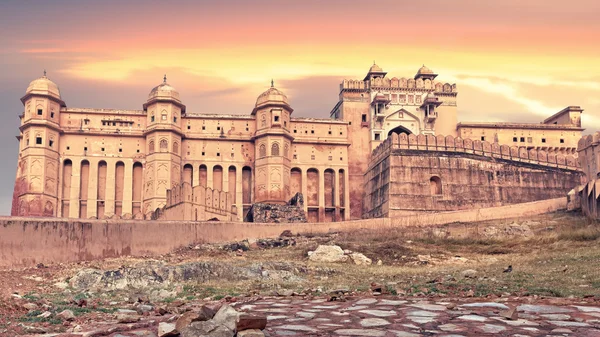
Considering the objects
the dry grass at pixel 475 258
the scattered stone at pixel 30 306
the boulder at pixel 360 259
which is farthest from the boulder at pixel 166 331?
the boulder at pixel 360 259

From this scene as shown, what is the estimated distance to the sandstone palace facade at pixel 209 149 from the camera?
179ft

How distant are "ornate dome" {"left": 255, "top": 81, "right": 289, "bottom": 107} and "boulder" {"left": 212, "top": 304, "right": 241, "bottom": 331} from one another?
50.9 metres

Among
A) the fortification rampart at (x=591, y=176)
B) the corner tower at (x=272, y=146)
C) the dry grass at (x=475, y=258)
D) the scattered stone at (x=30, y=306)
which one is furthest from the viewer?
the corner tower at (x=272, y=146)

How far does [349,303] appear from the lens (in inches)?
384

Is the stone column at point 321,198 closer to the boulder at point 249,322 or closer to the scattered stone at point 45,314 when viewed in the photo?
the scattered stone at point 45,314

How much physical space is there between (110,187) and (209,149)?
901cm

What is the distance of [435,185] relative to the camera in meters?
52.2

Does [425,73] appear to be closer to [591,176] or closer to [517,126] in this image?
[517,126]

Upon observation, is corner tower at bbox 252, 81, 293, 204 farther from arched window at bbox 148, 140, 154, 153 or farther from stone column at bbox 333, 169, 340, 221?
arched window at bbox 148, 140, 154, 153

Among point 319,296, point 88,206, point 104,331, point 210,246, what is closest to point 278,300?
point 319,296

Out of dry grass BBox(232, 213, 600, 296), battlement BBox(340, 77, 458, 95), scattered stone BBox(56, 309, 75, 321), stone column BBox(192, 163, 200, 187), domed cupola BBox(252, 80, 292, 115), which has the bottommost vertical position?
scattered stone BBox(56, 309, 75, 321)

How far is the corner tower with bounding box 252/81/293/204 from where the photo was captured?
5522cm

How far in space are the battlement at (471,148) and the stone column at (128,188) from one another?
21278 millimetres

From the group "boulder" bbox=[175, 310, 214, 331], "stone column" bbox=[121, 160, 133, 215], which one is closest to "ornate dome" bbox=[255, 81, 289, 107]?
"stone column" bbox=[121, 160, 133, 215]
